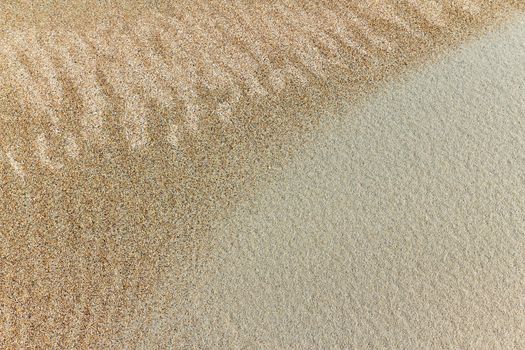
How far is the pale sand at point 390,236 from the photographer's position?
1418mm

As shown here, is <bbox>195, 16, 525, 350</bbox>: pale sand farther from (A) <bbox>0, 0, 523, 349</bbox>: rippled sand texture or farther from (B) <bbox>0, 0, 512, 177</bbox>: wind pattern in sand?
(B) <bbox>0, 0, 512, 177</bbox>: wind pattern in sand

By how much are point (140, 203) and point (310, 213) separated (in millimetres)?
591

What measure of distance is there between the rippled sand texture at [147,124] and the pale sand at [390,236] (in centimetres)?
12

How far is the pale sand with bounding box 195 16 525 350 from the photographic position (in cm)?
142

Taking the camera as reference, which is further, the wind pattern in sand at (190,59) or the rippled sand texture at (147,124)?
the wind pattern in sand at (190,59)

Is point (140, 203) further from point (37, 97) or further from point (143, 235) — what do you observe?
point (37, 97)

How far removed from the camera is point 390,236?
155 cm

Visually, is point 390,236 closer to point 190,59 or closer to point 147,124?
point 147,124

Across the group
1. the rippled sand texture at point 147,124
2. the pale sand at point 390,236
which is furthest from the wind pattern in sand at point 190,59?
the pale sand at point 390,236

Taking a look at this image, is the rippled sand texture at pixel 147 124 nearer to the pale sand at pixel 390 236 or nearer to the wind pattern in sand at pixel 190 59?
the wind pattern in sand at pixel 190 59

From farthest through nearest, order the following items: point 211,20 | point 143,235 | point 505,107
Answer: point 211,20, point 505,107, point 143,235

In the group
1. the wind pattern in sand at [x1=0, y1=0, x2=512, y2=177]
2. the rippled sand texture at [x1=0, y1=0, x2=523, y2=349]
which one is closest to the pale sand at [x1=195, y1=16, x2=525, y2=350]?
the rippled sand texture at [x1=0, y1=0, x2=523, y2=349]

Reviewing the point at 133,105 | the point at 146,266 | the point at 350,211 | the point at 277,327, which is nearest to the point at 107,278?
the point at 146,266

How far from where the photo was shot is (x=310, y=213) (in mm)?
1595
